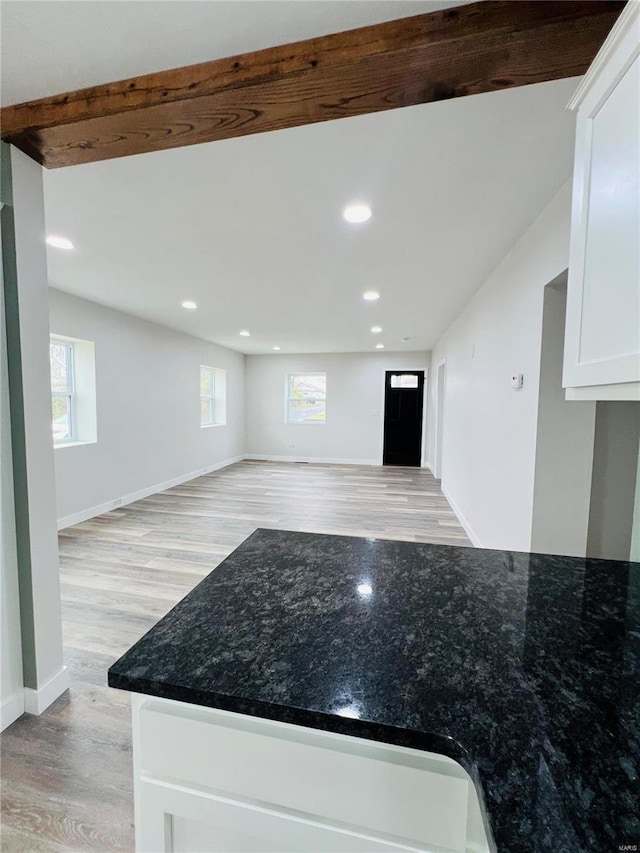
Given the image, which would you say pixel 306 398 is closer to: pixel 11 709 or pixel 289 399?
pixel 289 399

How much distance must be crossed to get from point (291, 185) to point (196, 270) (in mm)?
1465

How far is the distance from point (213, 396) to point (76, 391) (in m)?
3.11

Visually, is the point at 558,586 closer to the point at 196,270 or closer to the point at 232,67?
the point at 232,67

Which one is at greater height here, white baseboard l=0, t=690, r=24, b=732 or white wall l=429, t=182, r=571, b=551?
white wall l=429, t=182, r=571, b=551

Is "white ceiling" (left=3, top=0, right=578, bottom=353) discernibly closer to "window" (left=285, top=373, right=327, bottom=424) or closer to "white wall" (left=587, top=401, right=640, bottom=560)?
"white wall" (left=587, top=401, right=640, bottom=560)

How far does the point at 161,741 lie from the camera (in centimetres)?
66

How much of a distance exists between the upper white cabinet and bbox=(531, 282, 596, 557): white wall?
3.39ft

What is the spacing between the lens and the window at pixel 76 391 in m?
3.95

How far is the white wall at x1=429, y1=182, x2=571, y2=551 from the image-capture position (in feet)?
6.56

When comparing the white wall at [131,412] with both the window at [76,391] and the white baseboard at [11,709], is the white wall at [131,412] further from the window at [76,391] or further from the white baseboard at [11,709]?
the white baseboard at [11,709]

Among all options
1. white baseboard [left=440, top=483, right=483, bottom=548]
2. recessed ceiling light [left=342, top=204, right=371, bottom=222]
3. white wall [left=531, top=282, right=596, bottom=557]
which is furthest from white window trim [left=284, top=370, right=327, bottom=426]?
white wall [left=531, top=282, right=596, bottom=557]

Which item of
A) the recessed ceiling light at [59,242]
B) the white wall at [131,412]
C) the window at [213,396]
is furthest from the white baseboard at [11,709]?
the window at [213,396]

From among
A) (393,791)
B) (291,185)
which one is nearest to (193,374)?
(291,185)

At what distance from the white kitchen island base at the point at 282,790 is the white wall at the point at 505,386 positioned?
5.83ft
